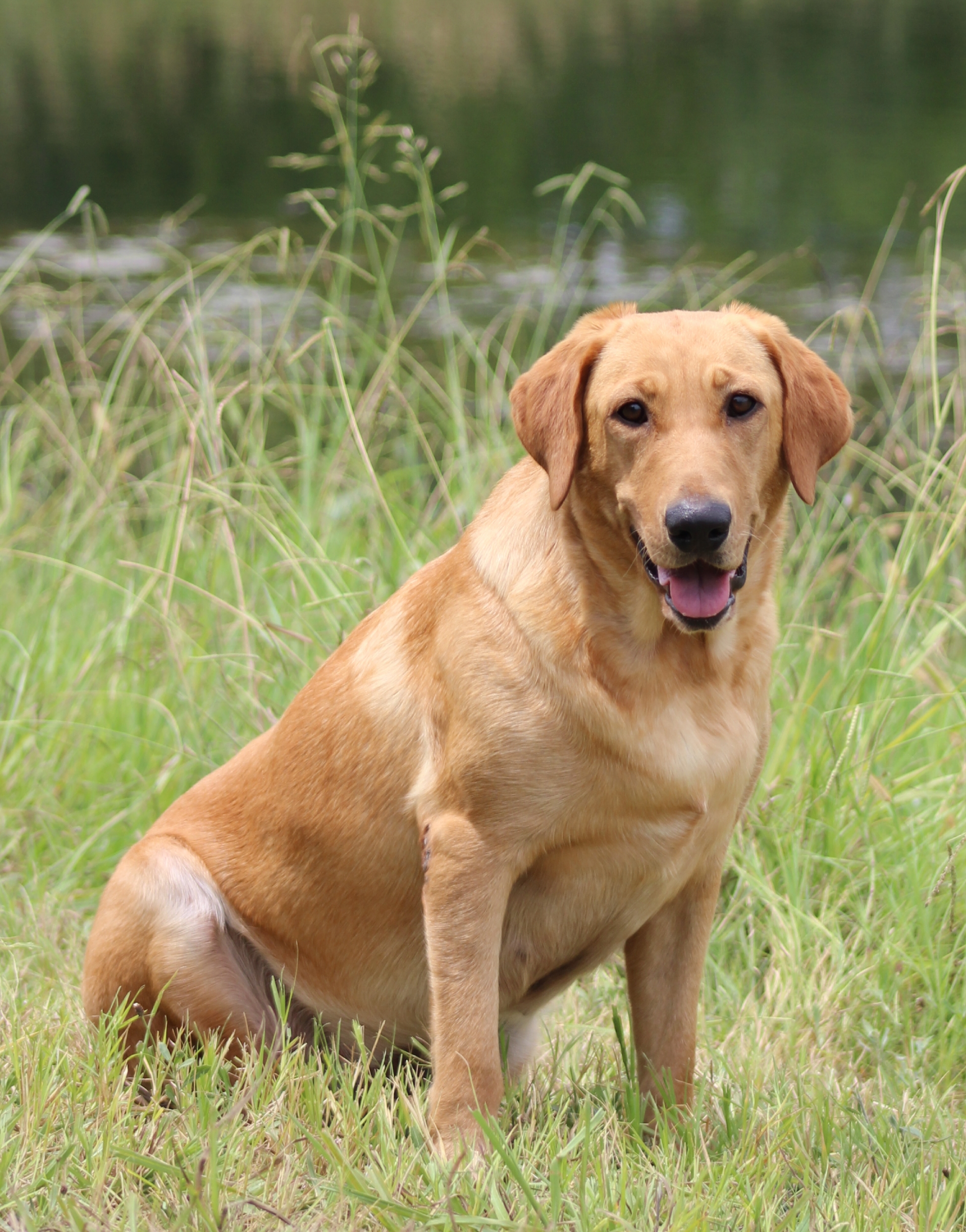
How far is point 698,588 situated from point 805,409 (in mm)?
427

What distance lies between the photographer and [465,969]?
98.3 inches

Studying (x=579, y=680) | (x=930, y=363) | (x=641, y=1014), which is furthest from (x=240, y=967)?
(x=930, y=363)

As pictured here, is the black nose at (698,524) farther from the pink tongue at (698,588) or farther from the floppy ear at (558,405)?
the floppy ear at (558,405)

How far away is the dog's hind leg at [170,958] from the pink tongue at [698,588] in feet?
3.90

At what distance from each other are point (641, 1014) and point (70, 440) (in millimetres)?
4215

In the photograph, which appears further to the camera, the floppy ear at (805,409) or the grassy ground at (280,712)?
the floppy ear at (805,409)

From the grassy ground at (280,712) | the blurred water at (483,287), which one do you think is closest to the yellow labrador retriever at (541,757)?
the grassy ground at (280,712)

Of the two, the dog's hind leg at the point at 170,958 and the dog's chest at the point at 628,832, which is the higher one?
the dog's chest at the point at 628,832

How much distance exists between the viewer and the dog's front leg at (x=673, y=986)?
9.07ft

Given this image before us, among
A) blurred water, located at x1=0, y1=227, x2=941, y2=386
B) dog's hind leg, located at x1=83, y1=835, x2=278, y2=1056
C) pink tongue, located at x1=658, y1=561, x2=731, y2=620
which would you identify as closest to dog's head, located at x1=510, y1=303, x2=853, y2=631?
pink tongue, located at x1=658, y1=561, x2=731, y2=620

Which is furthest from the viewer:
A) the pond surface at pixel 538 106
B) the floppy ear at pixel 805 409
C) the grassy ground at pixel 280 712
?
the pond surface at pixel 538 106

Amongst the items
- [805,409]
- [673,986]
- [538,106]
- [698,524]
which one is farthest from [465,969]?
[538,106]

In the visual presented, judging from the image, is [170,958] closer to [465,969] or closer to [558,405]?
[465,969]

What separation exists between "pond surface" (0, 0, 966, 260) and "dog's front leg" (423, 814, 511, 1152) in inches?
377
